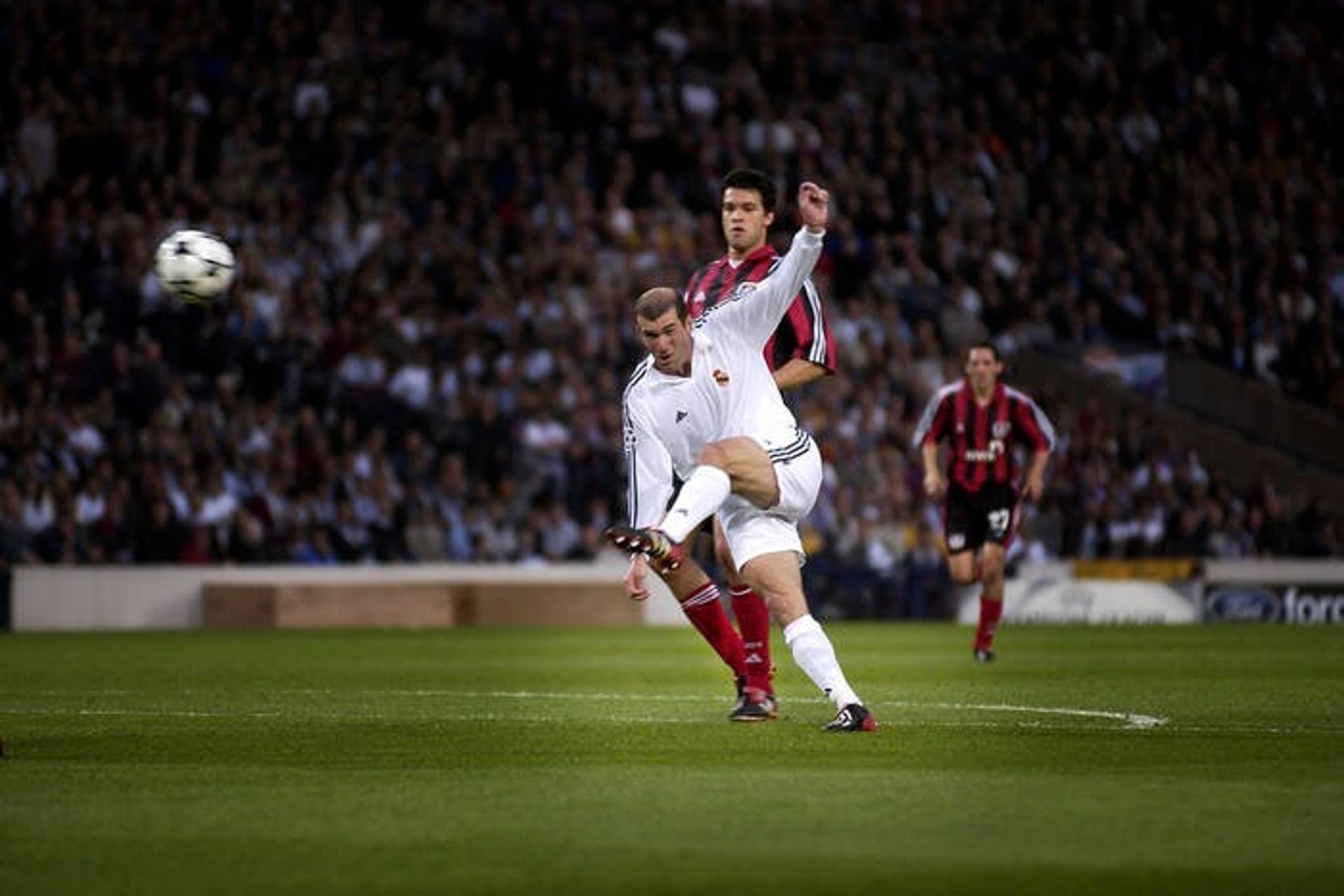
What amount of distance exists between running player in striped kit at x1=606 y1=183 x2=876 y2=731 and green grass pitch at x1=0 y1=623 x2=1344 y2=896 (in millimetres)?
632

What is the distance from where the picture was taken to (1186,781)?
860 centimetres

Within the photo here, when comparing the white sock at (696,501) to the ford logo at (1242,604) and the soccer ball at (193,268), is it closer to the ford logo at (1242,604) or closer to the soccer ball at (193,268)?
the soccer ball at (193,268)

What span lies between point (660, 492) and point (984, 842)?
4.47m

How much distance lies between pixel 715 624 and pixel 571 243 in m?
17.6

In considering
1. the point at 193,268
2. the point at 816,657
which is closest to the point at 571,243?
the point at 193,268

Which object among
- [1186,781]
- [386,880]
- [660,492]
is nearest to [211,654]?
[660,492]

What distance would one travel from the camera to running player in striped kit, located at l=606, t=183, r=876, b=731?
35.1 feet

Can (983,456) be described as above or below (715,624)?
above

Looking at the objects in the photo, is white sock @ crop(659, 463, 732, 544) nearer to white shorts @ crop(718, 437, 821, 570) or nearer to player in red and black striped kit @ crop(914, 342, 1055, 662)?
white shorts @ crop(718, 437, 821, 570)

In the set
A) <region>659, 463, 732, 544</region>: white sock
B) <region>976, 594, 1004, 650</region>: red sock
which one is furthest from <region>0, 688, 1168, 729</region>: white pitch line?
<region>976, 594, 1004, 650</region>: red sock

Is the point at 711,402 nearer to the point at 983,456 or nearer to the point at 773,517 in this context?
the point at 773,517

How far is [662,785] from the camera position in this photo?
28.0 ft

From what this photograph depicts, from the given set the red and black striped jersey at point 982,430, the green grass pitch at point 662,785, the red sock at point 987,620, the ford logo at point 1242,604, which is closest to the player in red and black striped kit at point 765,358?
the green grass pitch at point 662,785

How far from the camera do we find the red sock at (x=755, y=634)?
11766 millimetres
